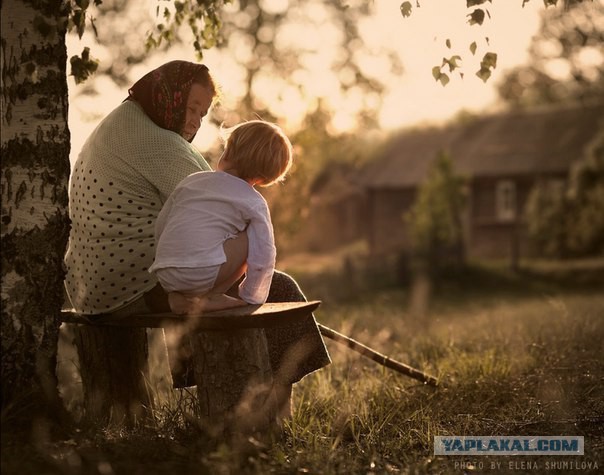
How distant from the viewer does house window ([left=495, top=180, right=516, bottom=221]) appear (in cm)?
2841

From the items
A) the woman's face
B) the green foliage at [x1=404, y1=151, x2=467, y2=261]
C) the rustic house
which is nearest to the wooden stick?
the woman's face

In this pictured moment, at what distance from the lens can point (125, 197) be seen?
3.98 m

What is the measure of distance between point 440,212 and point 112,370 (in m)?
18.2

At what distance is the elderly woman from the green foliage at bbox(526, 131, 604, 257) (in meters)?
19.4

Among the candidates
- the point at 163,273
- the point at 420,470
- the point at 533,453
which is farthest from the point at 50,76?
the point at 533,453

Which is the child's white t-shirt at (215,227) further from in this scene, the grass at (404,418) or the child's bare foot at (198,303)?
the grass at (404,418)

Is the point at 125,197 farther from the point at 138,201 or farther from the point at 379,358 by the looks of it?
the point at 379,358

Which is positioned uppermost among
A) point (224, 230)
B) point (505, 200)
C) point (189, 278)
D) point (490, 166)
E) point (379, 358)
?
point (490, 166)

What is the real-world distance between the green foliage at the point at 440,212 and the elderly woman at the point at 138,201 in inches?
694

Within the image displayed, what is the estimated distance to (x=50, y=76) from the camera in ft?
12.1

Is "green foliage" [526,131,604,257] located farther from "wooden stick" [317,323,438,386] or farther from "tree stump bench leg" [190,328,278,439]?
"tree stump bench leg" [190,328,278,439]

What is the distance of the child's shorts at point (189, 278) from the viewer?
11.7 feet

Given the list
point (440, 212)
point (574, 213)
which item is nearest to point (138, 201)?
point (440, 212)

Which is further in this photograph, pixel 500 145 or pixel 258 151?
pixel 500 145
